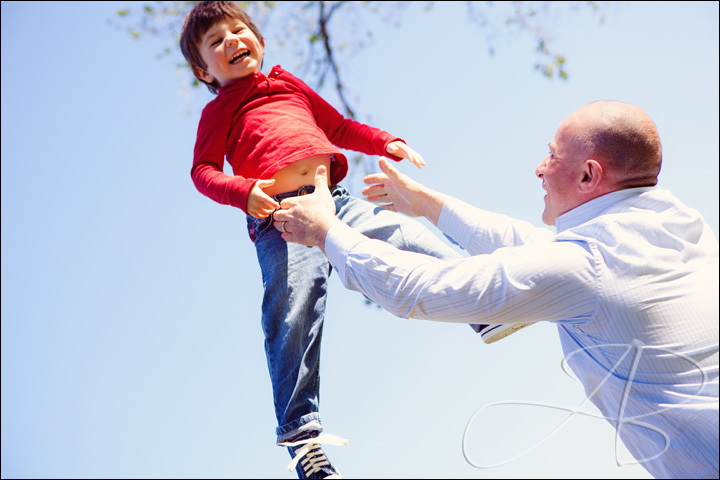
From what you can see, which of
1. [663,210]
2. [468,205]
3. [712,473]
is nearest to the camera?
[712,473]

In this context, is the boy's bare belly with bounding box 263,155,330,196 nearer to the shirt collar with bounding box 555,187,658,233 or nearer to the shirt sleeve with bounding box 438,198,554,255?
the shirt sleeve with bounding box 438,198,554,255

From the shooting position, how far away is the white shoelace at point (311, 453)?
84.9 inches

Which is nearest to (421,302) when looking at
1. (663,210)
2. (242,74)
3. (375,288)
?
A: (375,288)

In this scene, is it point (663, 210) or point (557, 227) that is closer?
point (663, 210)

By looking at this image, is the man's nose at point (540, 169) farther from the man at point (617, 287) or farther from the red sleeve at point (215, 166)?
the red sleeve at point (215, 166)

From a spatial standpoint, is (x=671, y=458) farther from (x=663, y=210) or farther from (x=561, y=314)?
(x=663, y=210)

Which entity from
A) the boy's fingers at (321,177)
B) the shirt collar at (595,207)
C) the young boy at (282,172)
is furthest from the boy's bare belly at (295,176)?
the shirt collar at (595,207)

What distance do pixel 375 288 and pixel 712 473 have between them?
39.7 inches

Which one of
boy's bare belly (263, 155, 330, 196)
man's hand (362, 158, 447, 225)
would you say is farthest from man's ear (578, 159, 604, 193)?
boy's bare belly (263, 155, 330, 196)

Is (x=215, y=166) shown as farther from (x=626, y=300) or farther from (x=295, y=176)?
(x=626, y=300)

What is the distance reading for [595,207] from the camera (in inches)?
79.7

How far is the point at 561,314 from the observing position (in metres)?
1.86

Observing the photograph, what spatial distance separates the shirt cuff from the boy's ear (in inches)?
43.8

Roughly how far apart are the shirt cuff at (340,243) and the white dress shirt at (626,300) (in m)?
0.03
